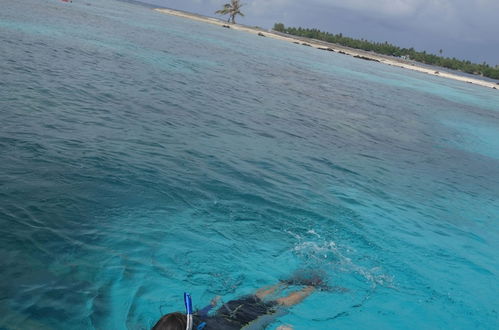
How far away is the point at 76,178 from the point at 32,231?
2493 millimetres

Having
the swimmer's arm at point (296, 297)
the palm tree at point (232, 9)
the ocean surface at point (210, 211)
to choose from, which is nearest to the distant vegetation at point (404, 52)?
the palm tree at point (232, 9)

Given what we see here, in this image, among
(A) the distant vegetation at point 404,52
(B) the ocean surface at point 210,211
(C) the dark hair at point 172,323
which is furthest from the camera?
(A) the distant vegetation at point 404,52

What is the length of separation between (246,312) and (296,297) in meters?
1.78

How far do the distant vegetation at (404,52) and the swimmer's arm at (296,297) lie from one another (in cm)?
13684

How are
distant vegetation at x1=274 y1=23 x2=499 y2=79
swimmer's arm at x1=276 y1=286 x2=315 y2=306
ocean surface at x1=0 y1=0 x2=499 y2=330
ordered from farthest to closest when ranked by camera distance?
distant vegetation at x1=274 y1=23 x2=499 y2=79
swimmer's arm at x1=276 y1=286 x2=315 y2=306
ocean surface at x1=0 y1=0 x2=499 y2=330

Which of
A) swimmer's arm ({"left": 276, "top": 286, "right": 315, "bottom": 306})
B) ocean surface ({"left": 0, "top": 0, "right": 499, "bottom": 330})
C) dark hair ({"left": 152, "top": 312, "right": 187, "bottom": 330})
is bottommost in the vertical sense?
swimmer's arm ({"left": 276, "top": 286, "right": 315, "bottom": 306})

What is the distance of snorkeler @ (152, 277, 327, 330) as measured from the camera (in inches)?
162

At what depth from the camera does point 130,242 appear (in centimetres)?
816

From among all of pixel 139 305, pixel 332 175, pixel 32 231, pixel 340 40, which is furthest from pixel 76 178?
pixel 340 40

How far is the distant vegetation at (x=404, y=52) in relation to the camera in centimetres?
13248

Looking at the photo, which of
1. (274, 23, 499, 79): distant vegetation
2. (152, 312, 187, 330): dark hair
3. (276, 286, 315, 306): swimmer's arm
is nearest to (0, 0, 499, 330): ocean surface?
(276, 286, 315, 306): swimmer's arm

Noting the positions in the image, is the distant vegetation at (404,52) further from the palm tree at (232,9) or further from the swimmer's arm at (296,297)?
the swimmer's arm at (296,297)

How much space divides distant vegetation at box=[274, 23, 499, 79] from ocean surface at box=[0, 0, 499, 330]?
12734cm

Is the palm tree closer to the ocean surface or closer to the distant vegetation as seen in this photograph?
the distant vegetation
